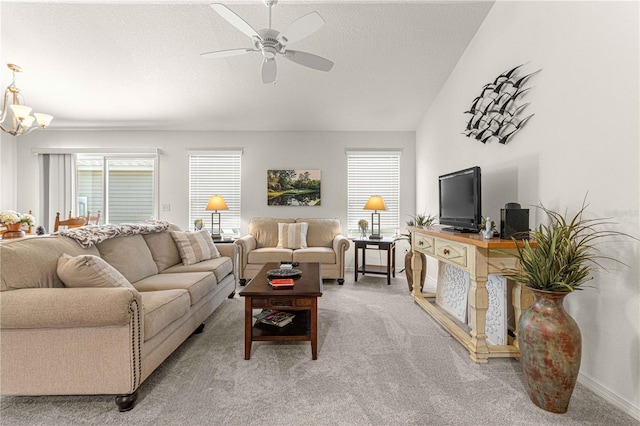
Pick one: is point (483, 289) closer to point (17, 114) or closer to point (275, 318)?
point (275, 318)

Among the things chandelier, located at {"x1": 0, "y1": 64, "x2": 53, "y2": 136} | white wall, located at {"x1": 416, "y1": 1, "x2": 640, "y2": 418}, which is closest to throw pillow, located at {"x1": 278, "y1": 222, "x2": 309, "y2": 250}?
white wall, located at {"x1": 416, "y1": 1, "x2": 640, "y2": 418}

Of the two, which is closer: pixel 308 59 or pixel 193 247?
pixel 308 59

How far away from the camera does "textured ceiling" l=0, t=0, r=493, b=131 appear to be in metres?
2.91

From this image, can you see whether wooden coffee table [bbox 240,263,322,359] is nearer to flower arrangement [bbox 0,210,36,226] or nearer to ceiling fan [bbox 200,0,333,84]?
ceiling fan [bbox 200,0,333,84]

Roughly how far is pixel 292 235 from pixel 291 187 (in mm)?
1024

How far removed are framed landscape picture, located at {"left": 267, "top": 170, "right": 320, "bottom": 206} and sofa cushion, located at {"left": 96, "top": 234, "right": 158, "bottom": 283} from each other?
2576 millimetres

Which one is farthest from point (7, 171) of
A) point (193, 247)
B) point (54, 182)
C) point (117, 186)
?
point (193, 247)

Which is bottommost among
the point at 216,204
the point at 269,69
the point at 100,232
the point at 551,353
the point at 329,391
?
the point at 329,391

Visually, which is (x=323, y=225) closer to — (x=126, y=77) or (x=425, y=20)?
(x=425, y=20)

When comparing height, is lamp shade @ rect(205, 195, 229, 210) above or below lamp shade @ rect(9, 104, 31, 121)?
below

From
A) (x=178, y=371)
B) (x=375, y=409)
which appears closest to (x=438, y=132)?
(x=375, y=409)

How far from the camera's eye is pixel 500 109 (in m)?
2.63

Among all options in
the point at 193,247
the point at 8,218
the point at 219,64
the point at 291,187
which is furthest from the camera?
the point at 291,187

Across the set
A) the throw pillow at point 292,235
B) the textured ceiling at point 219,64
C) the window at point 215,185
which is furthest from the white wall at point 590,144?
the window at point 215,185
